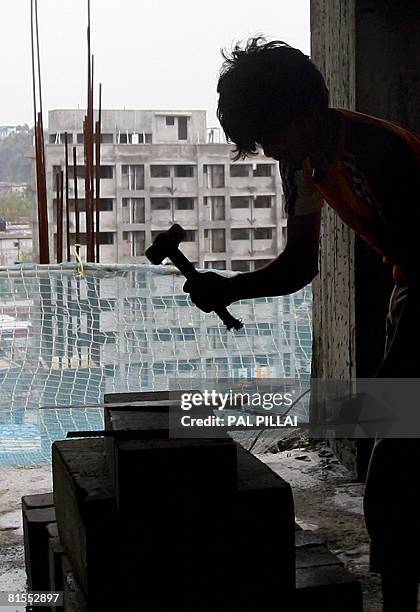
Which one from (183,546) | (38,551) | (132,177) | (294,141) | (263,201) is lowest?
(38,551)

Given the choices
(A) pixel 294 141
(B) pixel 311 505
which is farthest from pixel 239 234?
(A) pixel 294 141

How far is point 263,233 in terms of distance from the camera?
10.6 metres

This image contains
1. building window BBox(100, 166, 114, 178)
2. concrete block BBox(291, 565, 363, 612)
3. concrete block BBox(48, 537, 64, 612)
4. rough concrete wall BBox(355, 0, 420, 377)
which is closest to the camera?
concrete block BBox(291, 565, 363, 612)

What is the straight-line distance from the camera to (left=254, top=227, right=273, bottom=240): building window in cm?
1045

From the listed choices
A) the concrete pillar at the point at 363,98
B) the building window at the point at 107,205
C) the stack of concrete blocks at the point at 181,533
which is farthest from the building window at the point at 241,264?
the stack of concrete blocks at the point at 181,533

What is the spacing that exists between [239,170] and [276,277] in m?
9.15

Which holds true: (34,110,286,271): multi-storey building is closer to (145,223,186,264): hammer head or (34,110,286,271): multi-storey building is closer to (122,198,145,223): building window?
(122,198,145,223): building window

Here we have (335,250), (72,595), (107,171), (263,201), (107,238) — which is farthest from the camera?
(263,201)

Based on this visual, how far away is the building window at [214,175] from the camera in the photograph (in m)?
10.4

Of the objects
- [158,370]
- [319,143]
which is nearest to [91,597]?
[319,143]

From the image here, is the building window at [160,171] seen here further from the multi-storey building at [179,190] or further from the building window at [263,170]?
the building window at [263,170]

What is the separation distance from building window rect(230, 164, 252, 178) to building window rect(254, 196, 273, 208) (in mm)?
342

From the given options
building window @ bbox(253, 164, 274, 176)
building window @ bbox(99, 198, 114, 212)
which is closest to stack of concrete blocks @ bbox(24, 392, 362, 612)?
building window @ bbox(99, 198, 114, 212)

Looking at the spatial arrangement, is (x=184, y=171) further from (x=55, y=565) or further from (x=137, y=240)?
(x=55, y=565)
